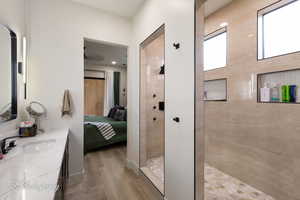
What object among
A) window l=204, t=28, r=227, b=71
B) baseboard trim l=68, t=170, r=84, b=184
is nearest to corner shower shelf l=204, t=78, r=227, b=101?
window l=204, t=28, r=227, b=71

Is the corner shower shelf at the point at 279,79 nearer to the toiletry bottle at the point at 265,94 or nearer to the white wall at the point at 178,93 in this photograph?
the toiletry bottle at the point at 265,94

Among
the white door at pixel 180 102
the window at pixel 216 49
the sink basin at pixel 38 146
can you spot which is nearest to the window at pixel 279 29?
the window at pixel 216 49

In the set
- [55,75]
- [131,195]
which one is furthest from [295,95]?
[55,75]

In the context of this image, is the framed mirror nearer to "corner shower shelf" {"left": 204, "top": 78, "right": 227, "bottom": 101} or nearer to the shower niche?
the shower niche

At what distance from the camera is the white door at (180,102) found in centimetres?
136

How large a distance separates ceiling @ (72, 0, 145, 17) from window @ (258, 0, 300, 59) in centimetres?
185

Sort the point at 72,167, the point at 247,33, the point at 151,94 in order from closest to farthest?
the point at 247,33
the point at 72,167
the point at 151,94

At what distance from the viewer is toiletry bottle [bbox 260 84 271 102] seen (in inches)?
76.0

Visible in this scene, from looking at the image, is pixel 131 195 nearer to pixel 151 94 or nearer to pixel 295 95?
pixel 151 94

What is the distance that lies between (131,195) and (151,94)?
5.45 ft

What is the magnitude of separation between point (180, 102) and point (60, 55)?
6.67ft

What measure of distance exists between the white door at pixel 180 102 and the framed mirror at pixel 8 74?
5.31ft

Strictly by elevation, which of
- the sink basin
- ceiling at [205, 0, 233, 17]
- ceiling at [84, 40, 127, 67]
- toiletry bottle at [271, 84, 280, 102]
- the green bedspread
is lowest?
the green bedspread

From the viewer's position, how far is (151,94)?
110 inches
